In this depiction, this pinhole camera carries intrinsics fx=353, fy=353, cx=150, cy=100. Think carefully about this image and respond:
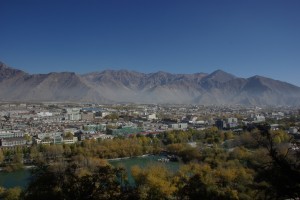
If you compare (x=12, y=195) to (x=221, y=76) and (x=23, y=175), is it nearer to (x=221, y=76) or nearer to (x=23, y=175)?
(x=23, y=175)

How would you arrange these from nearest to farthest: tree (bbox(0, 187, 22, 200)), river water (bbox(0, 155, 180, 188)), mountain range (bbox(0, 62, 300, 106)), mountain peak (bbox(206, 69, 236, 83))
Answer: tree (bbox(0, 187, 22, 200)) → river water (bbox(0, 155, 180, 188)) → mountain range (bbox(0, 62, 300, 106)) → mountain peak (bbox(206, 69, 236, 83))


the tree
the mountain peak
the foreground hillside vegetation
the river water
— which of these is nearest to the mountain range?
the mountain peak

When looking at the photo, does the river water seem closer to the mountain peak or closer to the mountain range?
the mountain range

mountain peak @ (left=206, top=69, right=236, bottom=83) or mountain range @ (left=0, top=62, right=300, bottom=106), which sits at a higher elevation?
mountain peak @ (left=206, top=69, right=236, bottom=83)

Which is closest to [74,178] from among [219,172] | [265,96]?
[219,172]

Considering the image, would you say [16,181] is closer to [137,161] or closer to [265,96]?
[137,161]
